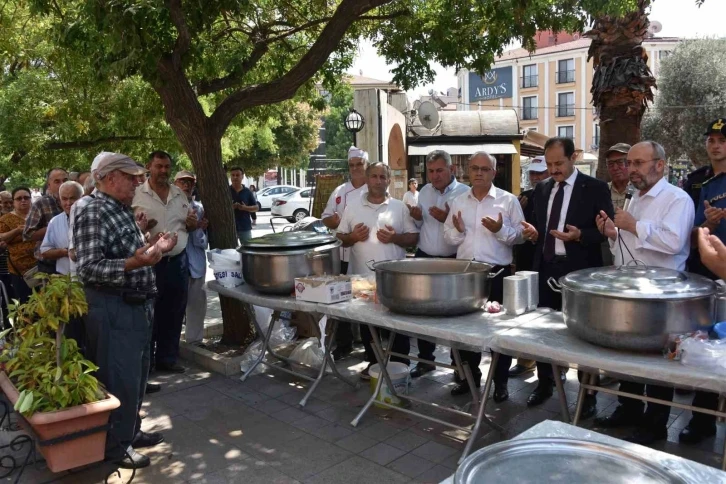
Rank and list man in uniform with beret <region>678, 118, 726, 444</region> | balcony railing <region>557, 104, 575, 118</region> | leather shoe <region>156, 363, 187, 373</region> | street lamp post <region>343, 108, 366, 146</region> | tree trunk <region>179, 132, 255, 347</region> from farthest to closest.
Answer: balcony railing <region>557, 104, 575, 118</region>, street lamp post <region>343, 108, 366, 146</region>, tree trunk <region>179, 132, 255, 347</region>, leather shoe <region>156, 363, 187, 373</region>, man in uniform with beret <region>678, 118, 726, 444</region>

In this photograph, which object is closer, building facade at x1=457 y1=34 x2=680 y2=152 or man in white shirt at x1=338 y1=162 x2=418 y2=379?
man in white shirt at x1=338 y1=162 x2=418 y2=379

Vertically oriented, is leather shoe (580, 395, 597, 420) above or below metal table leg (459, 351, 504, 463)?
below

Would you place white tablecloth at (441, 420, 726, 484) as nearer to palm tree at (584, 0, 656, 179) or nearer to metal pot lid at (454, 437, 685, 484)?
metal pot lid at (454, 437, 685, 484)

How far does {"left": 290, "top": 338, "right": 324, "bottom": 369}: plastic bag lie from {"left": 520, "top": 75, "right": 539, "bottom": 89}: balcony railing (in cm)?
5032

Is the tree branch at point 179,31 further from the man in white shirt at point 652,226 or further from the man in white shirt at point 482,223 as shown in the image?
the man in white shirt at point 652,226

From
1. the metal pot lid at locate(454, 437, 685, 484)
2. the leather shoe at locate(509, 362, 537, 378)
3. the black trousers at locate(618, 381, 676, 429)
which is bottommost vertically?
the leather shoe at locate(509, 362, 537, 378)

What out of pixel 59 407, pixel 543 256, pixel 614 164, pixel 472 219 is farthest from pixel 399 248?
pixel 59 407

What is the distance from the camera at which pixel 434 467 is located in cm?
326

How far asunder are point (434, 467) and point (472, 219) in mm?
1643

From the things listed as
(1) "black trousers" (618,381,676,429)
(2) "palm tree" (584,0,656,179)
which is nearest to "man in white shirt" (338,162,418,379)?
(1) "black trousers" (618,381,676,429)

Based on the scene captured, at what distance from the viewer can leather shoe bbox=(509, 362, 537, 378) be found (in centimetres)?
478

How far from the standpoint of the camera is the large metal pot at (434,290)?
3.11 m

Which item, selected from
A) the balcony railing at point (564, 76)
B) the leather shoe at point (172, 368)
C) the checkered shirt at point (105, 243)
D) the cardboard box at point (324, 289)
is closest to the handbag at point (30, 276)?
the leather shoe at point (172, 368)

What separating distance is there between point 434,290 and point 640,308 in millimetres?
1047
